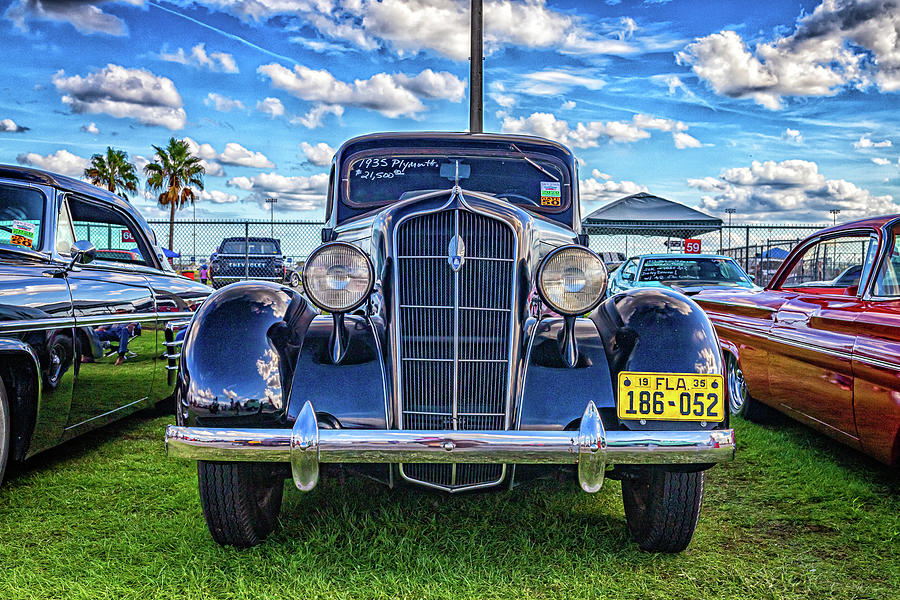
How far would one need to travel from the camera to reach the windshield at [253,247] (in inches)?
740

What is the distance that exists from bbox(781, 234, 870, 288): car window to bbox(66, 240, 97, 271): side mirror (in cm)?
468

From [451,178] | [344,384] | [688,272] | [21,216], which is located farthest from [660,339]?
[688,272]

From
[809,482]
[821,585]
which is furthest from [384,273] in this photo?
[809,482]

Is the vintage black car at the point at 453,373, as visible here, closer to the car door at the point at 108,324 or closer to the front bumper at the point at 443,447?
the front bumper at the point at 443,447

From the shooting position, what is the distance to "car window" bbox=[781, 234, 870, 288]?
454cm

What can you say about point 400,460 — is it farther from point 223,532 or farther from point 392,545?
point 223,532

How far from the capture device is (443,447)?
2562mm

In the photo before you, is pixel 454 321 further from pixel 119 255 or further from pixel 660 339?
pixel 119 255

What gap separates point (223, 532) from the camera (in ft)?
9.90

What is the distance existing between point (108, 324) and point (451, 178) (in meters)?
2.32

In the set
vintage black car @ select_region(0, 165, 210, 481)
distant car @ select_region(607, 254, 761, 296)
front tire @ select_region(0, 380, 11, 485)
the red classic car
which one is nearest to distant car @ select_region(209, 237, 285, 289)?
distant car @ select_region(607, 254, 761, 296)

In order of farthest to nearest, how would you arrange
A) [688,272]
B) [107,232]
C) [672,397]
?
[688,272], [107,232], [672,397]

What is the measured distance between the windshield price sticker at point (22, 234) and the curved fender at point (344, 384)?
7.15ft

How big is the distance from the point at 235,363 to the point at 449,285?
93 cm
